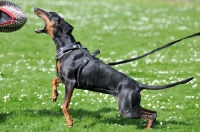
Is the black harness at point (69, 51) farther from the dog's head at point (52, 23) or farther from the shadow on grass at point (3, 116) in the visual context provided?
the shadow on grass at point (3, 116)

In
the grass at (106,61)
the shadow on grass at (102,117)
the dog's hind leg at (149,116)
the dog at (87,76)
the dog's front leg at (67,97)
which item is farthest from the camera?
the grass at (106,61)

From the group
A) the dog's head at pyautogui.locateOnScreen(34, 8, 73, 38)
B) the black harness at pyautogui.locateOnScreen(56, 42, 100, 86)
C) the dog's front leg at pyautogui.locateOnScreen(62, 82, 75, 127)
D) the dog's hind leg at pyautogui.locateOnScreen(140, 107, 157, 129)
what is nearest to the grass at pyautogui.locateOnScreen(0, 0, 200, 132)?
the dog's hind leg at pyautogui.locateOnScreen(140, 107, 157, 129)

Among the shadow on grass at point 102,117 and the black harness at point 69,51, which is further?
the shadow on grass at point 102,117

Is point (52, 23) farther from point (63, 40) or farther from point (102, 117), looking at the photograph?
point (102, 117)

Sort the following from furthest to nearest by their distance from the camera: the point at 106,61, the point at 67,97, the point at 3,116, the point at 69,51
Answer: the point at 106,61
the point at 3,116
the point at 69,51
the point at 67,97

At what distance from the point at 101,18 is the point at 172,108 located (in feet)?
66.0

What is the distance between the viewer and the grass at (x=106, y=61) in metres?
8.92

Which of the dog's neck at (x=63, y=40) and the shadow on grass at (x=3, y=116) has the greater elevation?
the dog's neck at (x=63, y=40)

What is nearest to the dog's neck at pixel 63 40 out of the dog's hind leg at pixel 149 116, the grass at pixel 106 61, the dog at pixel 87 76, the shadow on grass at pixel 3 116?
the dog at pixel 87 76

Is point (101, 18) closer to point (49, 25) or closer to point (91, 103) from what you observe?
point (91, 103)

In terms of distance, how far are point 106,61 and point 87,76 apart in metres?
8.69

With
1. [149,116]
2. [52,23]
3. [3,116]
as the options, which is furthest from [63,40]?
[3,116]

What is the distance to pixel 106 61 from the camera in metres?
16.7

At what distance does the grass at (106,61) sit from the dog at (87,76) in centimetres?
66
